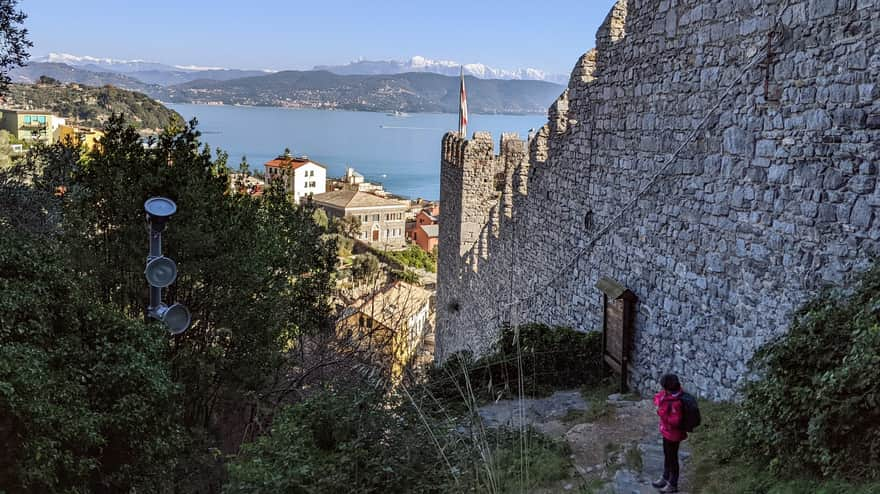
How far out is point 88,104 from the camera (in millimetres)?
46125

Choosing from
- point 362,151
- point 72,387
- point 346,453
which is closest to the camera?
point 346,453

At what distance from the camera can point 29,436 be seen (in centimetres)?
599

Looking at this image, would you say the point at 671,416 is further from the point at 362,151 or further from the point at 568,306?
the point at 362,151

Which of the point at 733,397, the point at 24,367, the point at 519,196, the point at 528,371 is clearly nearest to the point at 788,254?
the point at 733,397

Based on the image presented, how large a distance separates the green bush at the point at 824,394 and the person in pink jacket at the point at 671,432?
436 millimetres

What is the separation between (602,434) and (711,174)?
2608 millimetres

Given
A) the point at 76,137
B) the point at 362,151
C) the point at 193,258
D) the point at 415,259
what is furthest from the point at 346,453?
the point at 362,151

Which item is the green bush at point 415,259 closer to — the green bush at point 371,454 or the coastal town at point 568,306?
the coastal town at point 568,306

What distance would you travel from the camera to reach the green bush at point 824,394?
3760mm

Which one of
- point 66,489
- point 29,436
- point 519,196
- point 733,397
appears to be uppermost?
point 519,196

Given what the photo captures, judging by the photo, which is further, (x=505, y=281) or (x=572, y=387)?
(x=505, y=281)

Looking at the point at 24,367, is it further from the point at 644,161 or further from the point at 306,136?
the point at 306,136

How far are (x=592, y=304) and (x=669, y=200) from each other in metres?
2.36

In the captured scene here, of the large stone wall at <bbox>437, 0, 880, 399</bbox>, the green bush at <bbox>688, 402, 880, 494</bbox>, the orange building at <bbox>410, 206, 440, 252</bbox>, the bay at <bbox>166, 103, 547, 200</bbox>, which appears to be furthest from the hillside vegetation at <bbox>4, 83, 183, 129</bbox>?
the green bush at <bbox>688, 402, 880, 494</bbox>
